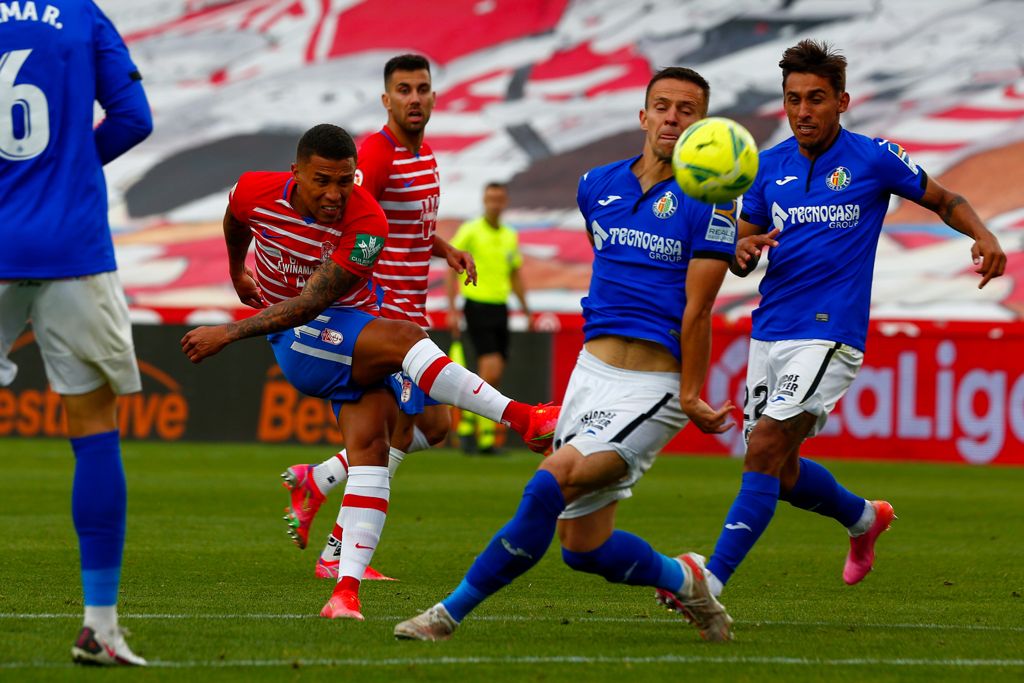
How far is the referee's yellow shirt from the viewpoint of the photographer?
52.5ft

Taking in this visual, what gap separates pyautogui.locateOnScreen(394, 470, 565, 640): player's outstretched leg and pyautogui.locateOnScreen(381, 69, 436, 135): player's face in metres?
2.85

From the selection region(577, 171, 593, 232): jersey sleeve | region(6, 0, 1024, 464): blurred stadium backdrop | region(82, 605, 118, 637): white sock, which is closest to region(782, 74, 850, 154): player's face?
region(577, 171, 593, 232): jersey sleeve

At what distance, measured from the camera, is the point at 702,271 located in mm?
5594

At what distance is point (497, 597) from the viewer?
7.15 meters

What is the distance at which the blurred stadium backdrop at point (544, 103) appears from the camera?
26750 millimetres

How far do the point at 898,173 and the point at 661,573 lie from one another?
2263 millimetres

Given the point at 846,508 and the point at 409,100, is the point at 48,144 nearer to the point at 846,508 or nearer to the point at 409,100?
the point at 409,100

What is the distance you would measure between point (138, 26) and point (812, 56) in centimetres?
3150

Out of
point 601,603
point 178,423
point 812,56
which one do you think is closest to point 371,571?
point 601,603

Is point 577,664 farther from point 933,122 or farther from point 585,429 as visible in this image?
point 933,122

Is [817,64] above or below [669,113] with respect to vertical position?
above

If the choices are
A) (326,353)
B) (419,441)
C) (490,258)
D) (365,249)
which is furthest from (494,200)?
(365,249)

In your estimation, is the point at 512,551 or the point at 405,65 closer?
the point at 512,551

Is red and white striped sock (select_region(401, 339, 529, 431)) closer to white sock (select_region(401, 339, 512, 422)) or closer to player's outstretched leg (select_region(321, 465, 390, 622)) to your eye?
white sock (select_region(401, 339, 512, 422))
